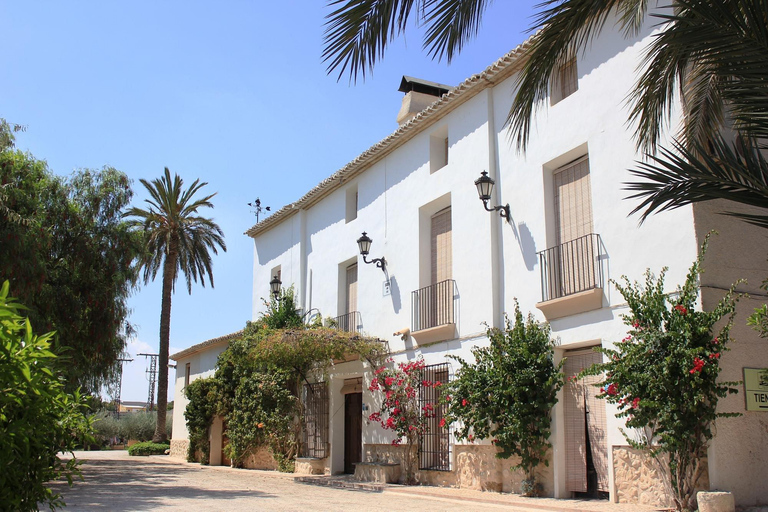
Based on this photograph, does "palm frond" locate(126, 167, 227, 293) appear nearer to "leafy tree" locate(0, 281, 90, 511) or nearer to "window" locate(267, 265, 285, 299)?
"window" locate(267, 265, 285, 299)

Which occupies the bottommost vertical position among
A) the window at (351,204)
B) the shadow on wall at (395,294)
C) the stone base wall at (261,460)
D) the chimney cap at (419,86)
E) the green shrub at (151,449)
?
the green shrub at (151,449)

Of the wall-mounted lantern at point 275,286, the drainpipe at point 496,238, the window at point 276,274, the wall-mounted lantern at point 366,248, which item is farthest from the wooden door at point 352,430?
the drainpipe at point 496,238

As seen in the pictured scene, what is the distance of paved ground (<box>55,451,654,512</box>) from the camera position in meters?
9.96

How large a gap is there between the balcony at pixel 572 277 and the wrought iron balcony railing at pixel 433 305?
8.44ft

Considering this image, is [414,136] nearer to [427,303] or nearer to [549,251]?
[427,303]

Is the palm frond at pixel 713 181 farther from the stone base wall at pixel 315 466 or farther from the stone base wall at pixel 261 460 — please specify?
the stone base wall at pixel 261 460

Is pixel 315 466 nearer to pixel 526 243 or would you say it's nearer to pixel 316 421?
pixel 316 421

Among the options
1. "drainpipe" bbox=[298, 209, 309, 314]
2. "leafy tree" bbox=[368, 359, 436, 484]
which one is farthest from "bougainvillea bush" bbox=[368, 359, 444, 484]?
"drainpipe" bbox=[298, 209, 309, 314]

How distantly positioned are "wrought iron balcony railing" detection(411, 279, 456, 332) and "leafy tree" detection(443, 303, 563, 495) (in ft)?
6.04

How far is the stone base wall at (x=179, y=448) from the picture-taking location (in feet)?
87.8

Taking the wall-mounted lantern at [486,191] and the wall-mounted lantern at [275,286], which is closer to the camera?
the wall-mounted lantern at [486,191]

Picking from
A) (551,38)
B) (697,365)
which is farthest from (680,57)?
(697,365)

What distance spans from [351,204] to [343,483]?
7474 millimetres

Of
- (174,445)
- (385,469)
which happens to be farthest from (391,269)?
(174,445)
